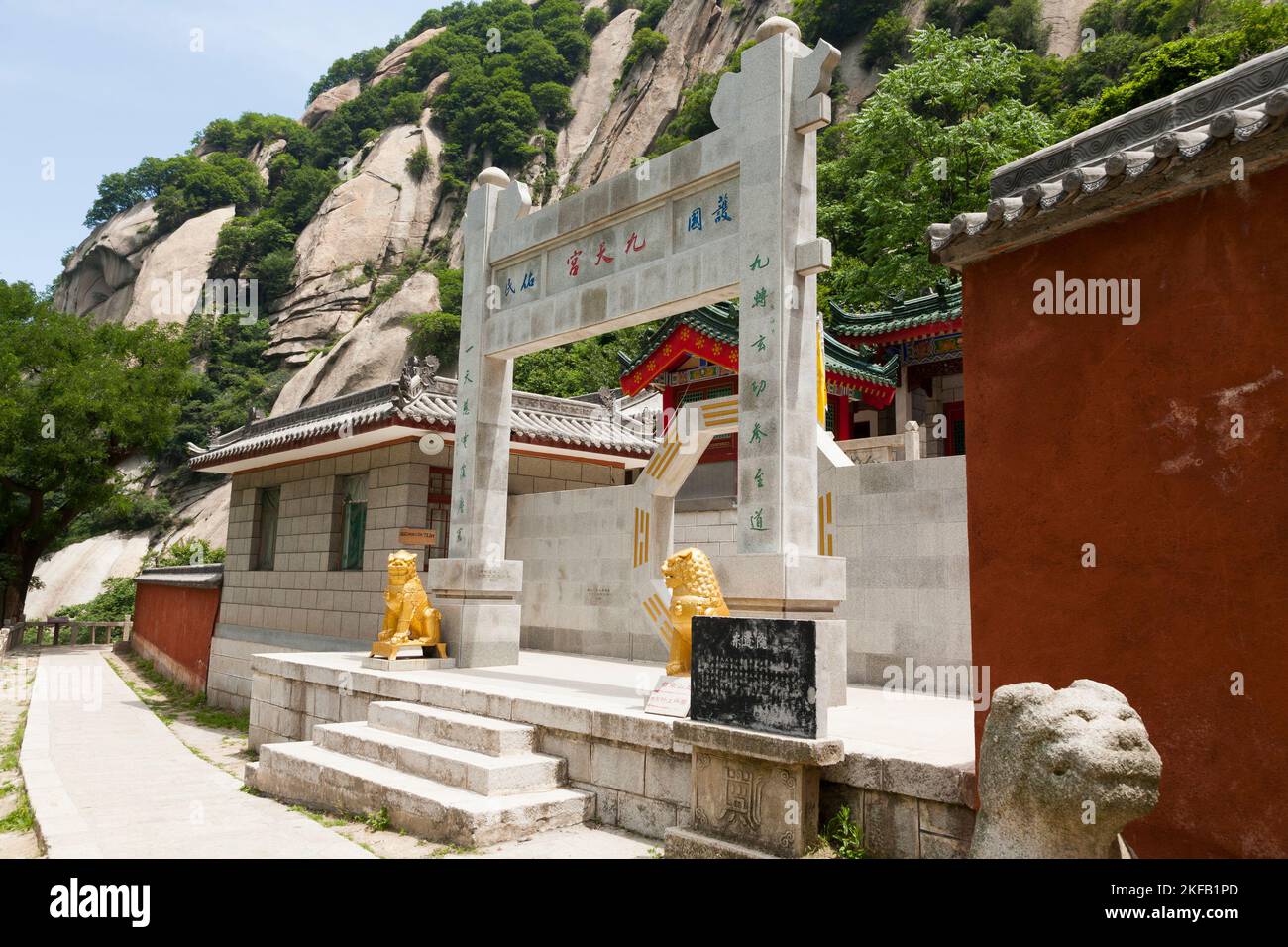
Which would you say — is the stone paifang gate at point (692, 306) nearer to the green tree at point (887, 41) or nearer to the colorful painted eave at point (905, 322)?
the colorful painted eave at point (905, 322)

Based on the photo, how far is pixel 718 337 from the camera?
16812 mm

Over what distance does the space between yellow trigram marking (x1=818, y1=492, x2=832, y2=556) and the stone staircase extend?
12.3ft

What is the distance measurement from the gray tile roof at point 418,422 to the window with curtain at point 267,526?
103 centimetres

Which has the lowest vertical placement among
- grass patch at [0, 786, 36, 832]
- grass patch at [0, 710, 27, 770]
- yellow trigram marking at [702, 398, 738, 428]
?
grass patch at [0, 710, 27, 770]

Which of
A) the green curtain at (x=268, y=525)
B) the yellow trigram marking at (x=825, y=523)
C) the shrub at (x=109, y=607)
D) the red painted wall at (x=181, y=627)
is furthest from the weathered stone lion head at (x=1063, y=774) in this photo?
the shrub at (x=109, y=607)

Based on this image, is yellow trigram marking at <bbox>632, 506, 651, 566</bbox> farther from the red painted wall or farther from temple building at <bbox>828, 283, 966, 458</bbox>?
the red painted wall

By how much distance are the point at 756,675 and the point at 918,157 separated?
22.8 metres

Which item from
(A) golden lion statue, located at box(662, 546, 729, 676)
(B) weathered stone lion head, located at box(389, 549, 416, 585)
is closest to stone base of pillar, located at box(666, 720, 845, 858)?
(A) golden lion statue, located at box(662, 546, 729, 676)

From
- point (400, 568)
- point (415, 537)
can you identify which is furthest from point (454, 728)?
point (415, 537)

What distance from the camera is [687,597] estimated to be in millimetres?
6473

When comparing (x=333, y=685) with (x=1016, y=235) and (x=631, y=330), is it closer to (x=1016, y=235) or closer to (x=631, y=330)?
(x=1016, y=235)

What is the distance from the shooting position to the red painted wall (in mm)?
16781

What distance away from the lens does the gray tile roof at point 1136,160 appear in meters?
3.66
